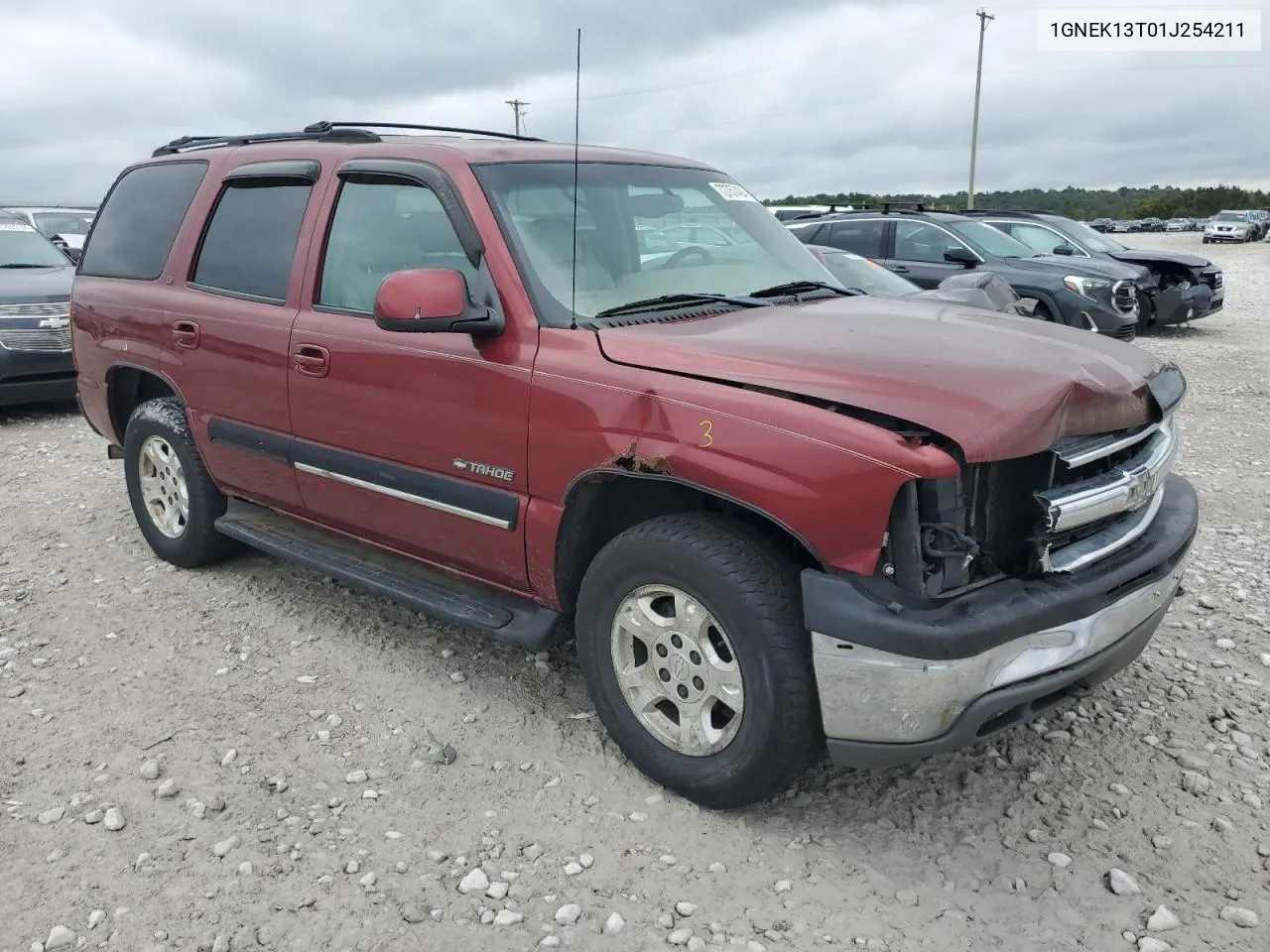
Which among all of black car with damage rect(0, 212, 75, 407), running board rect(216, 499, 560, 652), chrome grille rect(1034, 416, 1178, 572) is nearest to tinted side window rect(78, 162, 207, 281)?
running board rect(216, 499, 560, 652)

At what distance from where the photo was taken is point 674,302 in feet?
10.8

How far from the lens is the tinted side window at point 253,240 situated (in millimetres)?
4008

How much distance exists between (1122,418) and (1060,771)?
114 cm

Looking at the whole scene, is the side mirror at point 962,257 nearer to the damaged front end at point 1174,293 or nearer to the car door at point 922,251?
the car door at point 922,251

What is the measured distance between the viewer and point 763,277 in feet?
12.1

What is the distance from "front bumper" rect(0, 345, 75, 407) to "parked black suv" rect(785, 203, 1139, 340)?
742cm

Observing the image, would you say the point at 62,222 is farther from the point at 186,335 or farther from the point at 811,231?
the point at 186,335

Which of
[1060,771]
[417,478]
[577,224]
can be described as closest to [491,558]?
[417,478]

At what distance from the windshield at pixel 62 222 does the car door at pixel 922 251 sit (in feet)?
36.7

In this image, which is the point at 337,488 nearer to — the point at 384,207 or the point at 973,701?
the point at 384,207

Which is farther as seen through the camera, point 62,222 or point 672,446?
point 62,222

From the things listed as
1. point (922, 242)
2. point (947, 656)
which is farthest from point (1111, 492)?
point (922, 242)

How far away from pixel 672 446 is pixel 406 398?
1.15 metres

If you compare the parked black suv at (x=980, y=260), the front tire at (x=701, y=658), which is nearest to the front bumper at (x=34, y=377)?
the front tire at (x=701, y=658)
